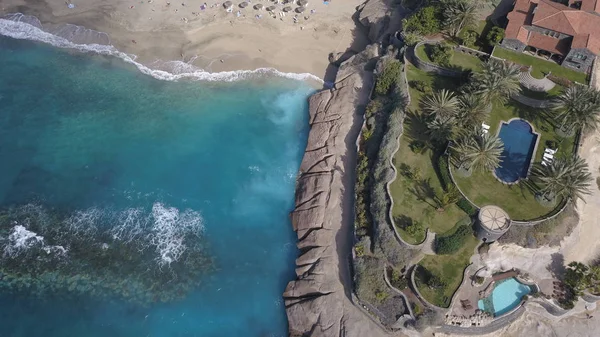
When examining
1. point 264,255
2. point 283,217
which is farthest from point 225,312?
point 283,217

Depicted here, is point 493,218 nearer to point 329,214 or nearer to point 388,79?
point 329,214

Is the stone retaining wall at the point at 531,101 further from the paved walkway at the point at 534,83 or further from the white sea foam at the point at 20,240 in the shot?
the white sea foam at the point at 20,240

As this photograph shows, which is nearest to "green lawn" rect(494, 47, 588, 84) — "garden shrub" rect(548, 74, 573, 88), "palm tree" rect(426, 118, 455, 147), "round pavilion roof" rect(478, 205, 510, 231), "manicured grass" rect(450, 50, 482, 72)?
"garden shrub" rect(548, 74, 573, 88)

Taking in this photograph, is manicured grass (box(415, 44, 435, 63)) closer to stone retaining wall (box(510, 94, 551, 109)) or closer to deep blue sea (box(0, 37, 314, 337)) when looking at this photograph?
stone retaining wall (box(510, 94, 551, 109))

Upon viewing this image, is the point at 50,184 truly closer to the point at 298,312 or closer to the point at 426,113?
the point at 298,312

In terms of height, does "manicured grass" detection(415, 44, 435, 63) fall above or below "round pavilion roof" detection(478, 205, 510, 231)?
above

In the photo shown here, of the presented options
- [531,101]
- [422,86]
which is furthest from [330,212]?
[531,101]
